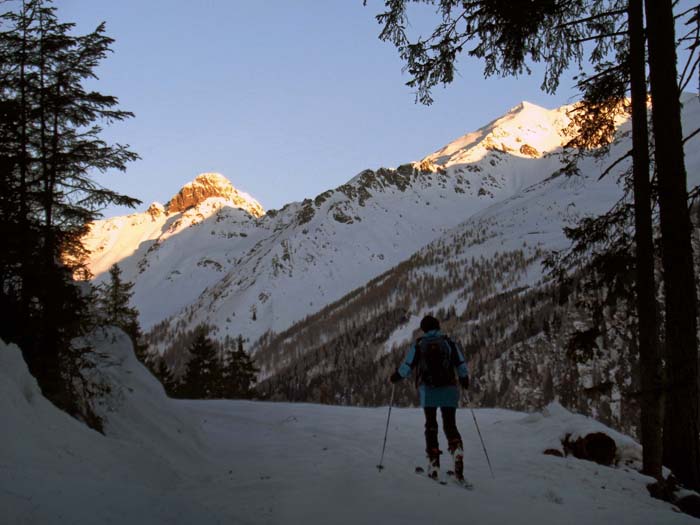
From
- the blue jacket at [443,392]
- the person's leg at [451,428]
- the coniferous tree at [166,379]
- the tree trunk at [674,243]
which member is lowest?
the coniferous tree at [166,379]

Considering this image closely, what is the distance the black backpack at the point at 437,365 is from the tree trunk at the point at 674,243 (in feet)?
9.66

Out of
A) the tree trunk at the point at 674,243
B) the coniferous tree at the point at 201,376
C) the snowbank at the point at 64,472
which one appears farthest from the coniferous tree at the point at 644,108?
the coniferous tree at the point at 201,376

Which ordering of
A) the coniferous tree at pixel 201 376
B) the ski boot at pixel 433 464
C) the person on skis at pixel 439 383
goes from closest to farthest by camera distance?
1. the ski boot at pixel 433 464
2. the person on skis at pixel 439 383
3. the coniferous tree at pixel 201 376

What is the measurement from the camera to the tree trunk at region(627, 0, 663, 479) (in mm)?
8258

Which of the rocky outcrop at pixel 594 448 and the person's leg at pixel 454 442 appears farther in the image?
the rocky outcrop at pixel 594 448

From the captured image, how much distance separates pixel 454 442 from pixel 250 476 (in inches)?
115

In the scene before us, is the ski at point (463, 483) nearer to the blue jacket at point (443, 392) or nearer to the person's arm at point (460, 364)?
the blue jacket at point (443, 392)

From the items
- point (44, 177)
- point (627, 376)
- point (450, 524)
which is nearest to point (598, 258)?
point (450, 524)

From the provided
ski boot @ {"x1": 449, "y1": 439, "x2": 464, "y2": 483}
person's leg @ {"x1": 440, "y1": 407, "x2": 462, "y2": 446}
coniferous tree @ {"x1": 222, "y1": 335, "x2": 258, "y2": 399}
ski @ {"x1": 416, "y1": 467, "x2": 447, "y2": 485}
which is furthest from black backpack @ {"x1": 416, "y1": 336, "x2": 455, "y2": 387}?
coniferous tree @ {"x1": 222, "y1": 335, "x2": 258, "y2": 399}

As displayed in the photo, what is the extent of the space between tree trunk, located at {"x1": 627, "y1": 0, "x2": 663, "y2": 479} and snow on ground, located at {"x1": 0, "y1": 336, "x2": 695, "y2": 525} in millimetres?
777

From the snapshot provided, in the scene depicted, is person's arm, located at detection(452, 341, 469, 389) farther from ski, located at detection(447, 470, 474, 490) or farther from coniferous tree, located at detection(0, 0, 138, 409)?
coniferous tree, located at detection(0, 0, 138, 409)

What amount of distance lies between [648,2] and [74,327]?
35.8ft

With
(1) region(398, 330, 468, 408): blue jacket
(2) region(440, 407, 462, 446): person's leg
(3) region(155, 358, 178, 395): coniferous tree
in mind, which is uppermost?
(1) region(398, 330, 468, 408): blue jacket

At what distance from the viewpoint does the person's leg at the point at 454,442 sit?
305 inches
